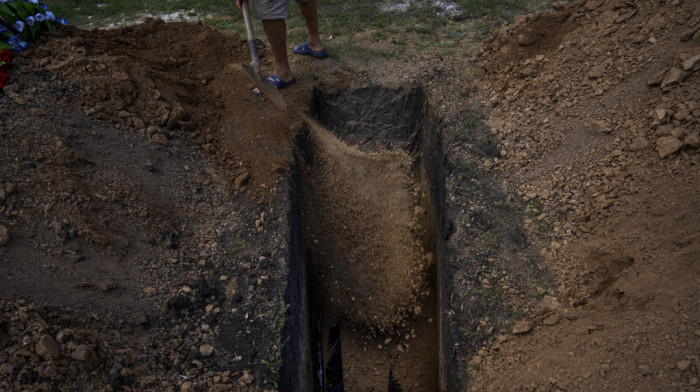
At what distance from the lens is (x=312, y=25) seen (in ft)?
17.3

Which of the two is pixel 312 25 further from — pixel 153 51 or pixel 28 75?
pixel 28 75

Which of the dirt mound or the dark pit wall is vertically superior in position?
the dirt mound

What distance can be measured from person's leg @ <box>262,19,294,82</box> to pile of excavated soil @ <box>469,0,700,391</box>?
7.48 ft

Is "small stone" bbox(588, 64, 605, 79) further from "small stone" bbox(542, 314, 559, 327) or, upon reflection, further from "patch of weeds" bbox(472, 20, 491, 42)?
"small stone" bbox(542, 314, 559, 327)

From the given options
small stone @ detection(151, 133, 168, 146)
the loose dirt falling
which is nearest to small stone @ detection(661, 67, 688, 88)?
the loose dirt falling

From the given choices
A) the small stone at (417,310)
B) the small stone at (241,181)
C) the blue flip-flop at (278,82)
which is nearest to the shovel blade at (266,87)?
the blue flip-flop at (278,82)

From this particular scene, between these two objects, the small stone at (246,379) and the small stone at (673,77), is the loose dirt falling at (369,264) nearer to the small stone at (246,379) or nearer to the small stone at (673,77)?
the small stone at (246,379)

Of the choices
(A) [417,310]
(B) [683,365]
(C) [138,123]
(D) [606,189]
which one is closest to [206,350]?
(A) [417,310]

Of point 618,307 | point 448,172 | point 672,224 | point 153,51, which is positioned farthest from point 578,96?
point 153,51

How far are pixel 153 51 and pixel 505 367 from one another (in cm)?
473

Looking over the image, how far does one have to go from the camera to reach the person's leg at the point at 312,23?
5102 millimetres

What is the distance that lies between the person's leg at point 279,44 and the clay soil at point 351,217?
287 millimetres

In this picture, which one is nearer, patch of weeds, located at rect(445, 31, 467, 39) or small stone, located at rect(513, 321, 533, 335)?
small stone, located at rect(513, 321, 533, 335)

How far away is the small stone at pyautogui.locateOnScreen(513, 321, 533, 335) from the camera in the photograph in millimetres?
2913
